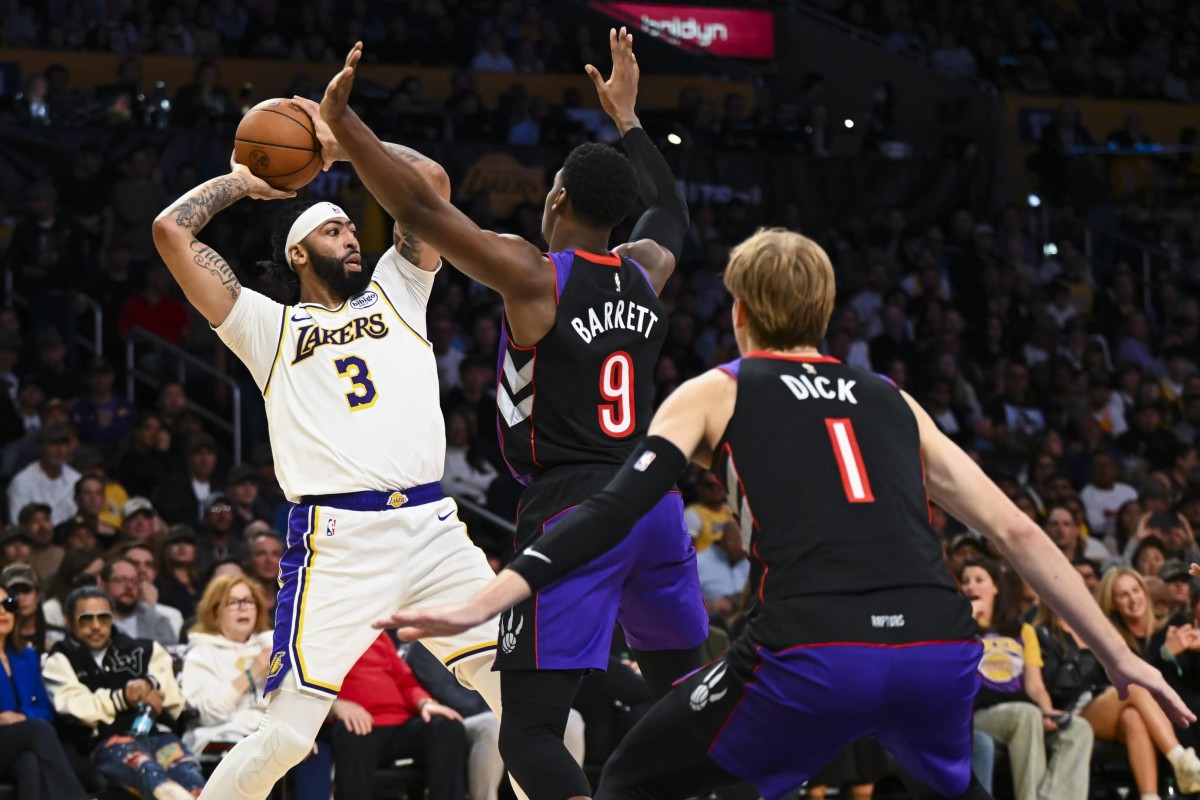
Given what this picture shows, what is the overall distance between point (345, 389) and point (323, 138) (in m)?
0.97

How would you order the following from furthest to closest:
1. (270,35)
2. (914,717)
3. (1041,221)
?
(1041,221) < (270,35) < (914,717)

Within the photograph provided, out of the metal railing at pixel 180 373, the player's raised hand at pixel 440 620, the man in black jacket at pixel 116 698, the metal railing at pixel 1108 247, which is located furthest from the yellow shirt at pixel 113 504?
the metal railing at pixel 1108 247

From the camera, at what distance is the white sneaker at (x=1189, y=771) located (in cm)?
897

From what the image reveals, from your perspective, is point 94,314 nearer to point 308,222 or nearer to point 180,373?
point 180,373

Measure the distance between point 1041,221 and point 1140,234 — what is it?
1.46 meters

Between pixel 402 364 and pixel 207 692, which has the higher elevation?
pixel 402 364

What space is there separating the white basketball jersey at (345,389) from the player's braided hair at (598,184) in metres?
0.96

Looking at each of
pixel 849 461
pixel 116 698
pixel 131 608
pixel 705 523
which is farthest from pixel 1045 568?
pixel 705 523

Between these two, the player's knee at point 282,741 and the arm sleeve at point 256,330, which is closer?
the player's knee at point 282,741

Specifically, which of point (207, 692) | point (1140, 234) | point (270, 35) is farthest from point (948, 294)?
point (207, 692)

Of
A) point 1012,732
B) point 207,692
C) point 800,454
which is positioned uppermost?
point 800,454

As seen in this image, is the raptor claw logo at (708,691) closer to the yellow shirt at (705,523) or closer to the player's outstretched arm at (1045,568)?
the player's outstretched arm at (1045,568)

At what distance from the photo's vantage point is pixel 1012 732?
9.41 meters

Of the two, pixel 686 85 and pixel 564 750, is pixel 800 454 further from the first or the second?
pixel 686 85
